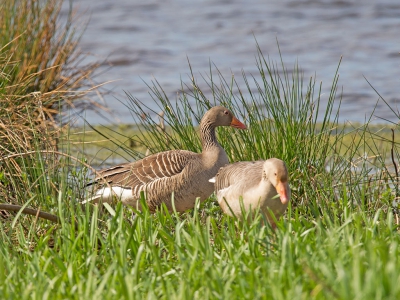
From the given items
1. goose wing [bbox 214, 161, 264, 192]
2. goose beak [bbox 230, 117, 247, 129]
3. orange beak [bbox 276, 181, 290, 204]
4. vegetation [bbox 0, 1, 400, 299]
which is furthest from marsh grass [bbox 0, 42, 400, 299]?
goose beak [bbox 230, 117, 247, 129]

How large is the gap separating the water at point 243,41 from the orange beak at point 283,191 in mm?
6582

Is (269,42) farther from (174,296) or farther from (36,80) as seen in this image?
(174,296)

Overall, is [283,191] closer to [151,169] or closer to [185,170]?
[185,170]

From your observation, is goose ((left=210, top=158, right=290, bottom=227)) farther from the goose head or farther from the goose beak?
the goose beak

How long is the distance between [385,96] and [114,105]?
157 inches

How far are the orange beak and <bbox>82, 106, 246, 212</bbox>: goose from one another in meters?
1.38

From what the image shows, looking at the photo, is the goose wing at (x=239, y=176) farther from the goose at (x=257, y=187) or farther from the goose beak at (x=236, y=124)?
the goose beak at (x=236, y=124)

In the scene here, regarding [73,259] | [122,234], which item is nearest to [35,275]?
[73,259]

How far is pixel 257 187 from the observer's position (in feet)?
15.5

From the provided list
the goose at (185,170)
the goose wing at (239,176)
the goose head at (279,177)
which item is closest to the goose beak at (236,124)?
the goose at (185,170)

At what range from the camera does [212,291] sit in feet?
11.0

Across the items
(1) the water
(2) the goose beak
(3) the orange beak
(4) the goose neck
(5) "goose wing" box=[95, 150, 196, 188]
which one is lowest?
(1) the water

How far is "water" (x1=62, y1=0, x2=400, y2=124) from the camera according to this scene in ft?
40.8

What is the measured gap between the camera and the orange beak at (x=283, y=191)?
437 centimetres
